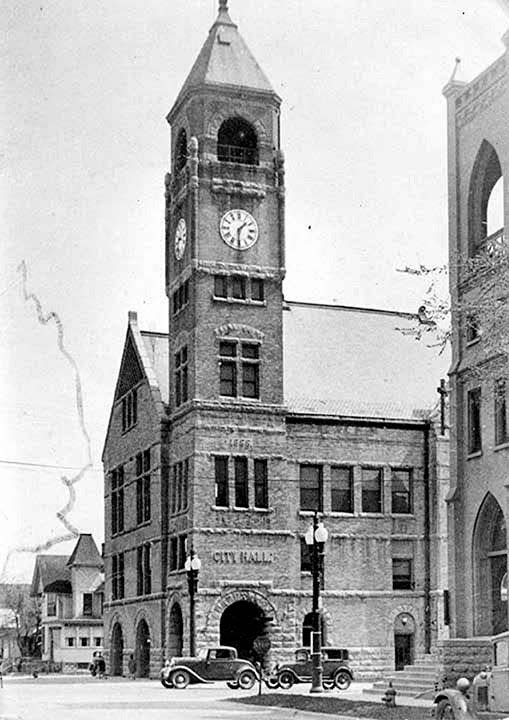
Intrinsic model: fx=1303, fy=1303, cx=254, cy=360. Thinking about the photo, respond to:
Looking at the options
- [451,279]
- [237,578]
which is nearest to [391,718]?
[451,279]

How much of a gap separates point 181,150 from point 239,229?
4427mm

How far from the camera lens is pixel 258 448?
51.3 metres

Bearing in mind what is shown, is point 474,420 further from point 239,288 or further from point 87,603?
point 87,603

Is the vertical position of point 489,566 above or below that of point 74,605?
above

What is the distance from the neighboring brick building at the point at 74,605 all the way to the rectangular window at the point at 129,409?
3108 centimetres

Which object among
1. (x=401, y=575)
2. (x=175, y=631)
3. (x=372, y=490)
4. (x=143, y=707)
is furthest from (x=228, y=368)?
(x=143, y=707)

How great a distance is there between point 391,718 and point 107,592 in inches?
1631

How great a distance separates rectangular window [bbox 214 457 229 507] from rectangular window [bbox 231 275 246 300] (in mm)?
6523

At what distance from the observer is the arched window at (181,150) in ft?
175

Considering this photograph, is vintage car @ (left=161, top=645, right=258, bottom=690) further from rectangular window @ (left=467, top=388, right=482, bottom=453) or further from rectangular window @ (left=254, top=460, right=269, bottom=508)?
rectangular window @ (left=254, top=460, right=269, bottom=508)

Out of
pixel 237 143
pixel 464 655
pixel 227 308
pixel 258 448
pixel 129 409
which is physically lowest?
pixel 464 655

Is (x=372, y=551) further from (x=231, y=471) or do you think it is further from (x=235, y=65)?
(x=235, y=65)

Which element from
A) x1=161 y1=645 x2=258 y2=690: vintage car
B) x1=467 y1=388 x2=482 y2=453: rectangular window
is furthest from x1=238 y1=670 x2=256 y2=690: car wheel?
x1=467 y1=388 x2=482 y2=453: rectangular window

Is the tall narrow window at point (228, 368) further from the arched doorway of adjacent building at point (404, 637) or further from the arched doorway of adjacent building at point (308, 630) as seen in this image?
the arched doorway of adjacent building at point (404, 637)
